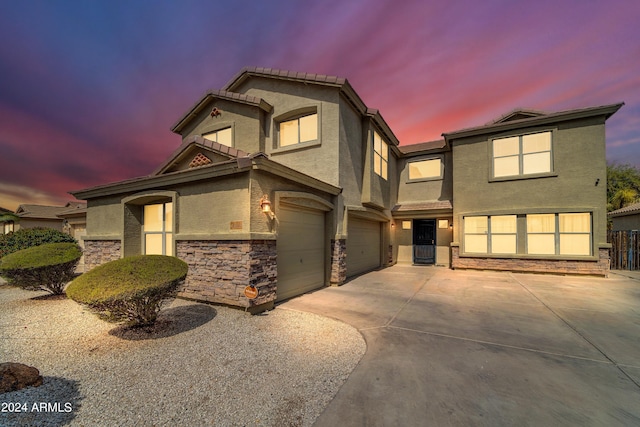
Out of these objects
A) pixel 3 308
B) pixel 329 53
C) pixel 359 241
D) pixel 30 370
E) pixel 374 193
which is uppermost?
pixel 329 53

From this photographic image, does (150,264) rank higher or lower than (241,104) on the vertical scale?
lower

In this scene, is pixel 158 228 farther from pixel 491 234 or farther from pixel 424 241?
pixel 491 234

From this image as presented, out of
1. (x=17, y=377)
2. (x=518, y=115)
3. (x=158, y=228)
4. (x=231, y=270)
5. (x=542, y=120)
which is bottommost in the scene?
(x=17, y=377)

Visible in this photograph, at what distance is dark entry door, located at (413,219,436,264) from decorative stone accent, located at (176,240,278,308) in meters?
11.0

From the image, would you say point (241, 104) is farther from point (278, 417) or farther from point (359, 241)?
point (278, 417)

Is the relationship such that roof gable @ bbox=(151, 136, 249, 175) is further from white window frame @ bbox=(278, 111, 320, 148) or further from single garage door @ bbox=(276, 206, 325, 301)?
white window frame @ bbox=(278, 111, 320, 148)

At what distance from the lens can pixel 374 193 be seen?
1144cm

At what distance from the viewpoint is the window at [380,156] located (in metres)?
11.9

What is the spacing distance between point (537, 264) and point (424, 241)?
518 centimetres

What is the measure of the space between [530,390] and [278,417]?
3069 millimetres

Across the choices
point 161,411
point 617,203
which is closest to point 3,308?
point 161,411

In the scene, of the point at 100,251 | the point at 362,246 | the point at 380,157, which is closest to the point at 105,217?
the point at 100,251

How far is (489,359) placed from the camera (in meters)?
3.98

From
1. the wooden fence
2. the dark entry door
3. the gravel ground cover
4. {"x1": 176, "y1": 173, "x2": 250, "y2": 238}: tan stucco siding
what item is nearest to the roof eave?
the dark entry door
